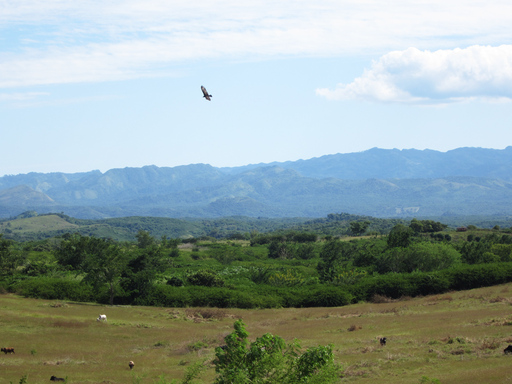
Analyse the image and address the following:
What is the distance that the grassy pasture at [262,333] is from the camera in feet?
88.3

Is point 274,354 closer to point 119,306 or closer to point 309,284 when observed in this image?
point 119,306

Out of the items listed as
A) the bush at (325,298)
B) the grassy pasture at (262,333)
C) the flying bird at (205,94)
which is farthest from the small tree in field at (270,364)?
the bush at (325,298)

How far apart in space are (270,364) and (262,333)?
21.5 m

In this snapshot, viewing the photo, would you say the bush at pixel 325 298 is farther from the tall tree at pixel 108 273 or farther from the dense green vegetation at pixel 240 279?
the tall tree at pixel 108 273

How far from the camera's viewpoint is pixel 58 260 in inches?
3204

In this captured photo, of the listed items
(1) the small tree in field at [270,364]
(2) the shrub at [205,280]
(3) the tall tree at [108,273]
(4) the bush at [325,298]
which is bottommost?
(4) the bush at [325,298]

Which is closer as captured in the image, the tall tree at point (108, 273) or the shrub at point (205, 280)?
the tall tree at point (108, 273)

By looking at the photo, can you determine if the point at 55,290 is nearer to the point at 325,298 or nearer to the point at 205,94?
the point at 325,298

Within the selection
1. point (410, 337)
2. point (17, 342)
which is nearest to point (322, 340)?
point (410, 337)

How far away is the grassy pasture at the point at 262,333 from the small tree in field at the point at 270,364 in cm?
522

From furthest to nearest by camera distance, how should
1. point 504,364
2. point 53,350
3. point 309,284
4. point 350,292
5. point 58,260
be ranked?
point 58,260 < point 309,284 < point 350,292 < point 53,350 < point 504,364

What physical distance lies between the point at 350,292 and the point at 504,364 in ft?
111

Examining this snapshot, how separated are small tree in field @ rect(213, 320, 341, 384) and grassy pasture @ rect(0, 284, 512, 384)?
206 inches

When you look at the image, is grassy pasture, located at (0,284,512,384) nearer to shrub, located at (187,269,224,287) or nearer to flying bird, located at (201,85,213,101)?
shrub, located at (187,269,224,287)
